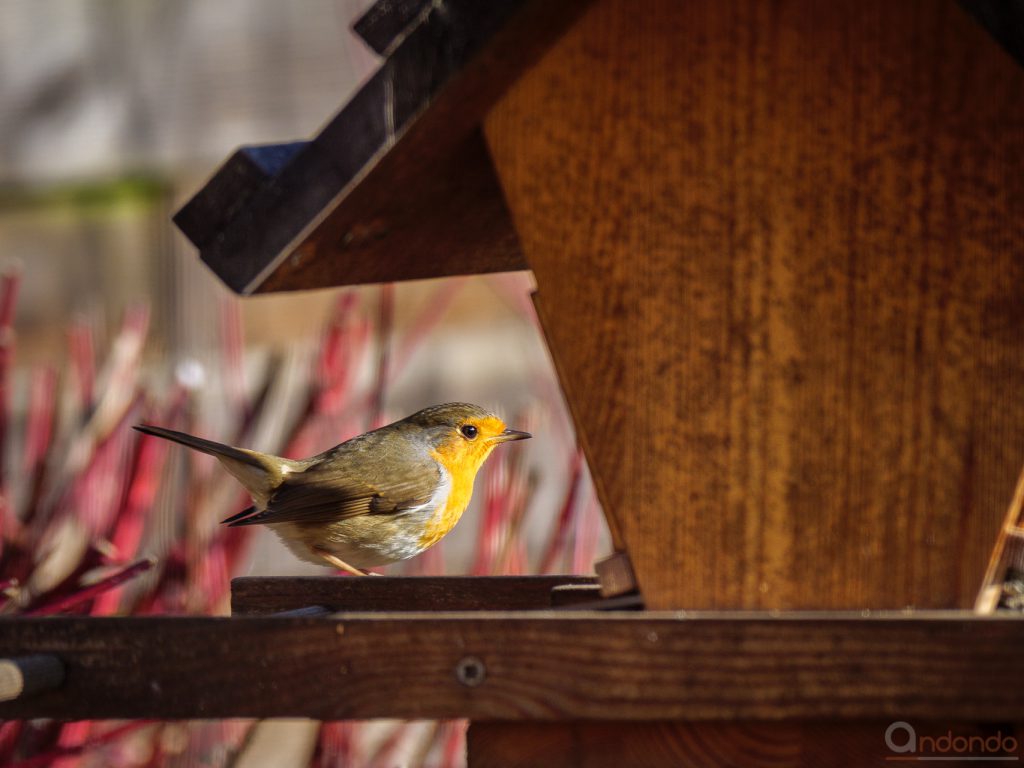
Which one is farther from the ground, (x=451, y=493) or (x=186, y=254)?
(x=186, y=254)

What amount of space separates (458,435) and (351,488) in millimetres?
308

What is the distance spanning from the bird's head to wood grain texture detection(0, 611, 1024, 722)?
146cm

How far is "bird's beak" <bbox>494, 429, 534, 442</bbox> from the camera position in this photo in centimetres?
288

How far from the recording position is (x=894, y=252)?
1.62 m

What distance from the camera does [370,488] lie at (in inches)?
116

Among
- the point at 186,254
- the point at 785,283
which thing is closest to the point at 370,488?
the point at 785,283

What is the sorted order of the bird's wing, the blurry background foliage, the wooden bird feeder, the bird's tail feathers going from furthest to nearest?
1. the blurry background foliage
2. the bird's wing
3. the bird's tail feathers
4. the wooden bird feeder

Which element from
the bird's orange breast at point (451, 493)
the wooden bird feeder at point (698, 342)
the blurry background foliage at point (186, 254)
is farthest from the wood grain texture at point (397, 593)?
the blurry background foliage at point (186, 254)

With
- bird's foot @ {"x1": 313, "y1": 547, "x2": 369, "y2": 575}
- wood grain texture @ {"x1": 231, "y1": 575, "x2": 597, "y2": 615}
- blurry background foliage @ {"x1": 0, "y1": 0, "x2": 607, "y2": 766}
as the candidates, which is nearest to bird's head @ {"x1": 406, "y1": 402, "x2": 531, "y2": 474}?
bird's foot @ {"x1": 313, "y1": 547, "x2": 369, "y2": 575}

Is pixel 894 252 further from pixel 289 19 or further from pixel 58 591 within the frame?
pixel 289 19

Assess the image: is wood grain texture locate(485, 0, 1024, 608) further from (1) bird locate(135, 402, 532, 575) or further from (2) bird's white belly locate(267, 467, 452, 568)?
(2) bird's white belly locate(267, 467, 452, 568)

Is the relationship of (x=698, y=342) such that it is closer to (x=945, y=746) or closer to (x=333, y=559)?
(x=945, y=746)

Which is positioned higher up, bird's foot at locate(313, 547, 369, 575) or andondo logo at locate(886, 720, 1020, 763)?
bird's foot at locate(313, 547, 369, 575)

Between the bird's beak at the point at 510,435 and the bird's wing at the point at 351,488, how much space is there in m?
0.17
